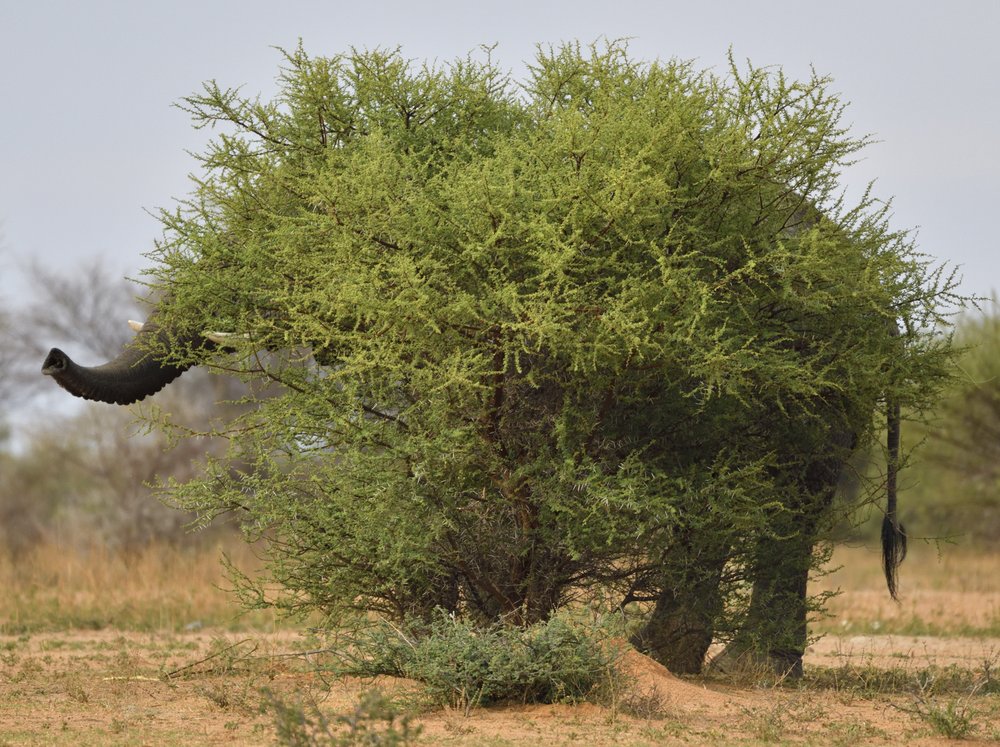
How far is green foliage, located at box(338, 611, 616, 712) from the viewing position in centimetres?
818

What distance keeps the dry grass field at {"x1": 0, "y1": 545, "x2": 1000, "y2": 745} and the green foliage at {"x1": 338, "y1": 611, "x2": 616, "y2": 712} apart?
5.1 inches

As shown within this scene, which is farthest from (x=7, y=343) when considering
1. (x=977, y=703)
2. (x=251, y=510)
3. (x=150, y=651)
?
(x=977, y=703)

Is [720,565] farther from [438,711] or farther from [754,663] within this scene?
[438,711]

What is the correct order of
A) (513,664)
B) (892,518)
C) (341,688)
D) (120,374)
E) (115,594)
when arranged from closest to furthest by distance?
1. (513,664)
2. (341,688)
3. (120,374)
4. (892,518)
5. (115,594)

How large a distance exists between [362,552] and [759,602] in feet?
10.1

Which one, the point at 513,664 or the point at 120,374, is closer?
the point at 513,664

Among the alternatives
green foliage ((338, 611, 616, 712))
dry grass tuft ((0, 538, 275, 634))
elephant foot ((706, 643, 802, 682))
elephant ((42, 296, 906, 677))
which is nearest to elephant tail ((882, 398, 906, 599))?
elephant ((42, 296, 906, 677))

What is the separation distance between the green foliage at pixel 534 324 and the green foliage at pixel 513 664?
830 millimetres

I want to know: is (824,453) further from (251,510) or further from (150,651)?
(150,651)

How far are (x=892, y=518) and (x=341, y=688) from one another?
16.3ft

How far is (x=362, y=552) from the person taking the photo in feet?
31.5

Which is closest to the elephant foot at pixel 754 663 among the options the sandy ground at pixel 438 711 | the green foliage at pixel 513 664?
the sandy ground at pixel 438 711

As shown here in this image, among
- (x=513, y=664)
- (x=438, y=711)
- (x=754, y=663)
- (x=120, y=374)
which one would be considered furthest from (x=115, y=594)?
(x=513, y=664)

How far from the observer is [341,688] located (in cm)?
929
